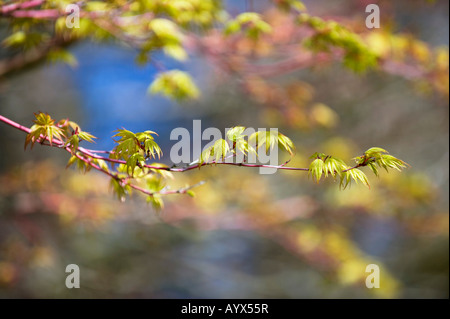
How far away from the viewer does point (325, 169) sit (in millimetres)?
1086

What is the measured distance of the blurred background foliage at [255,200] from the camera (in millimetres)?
2916

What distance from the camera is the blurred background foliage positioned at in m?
2.92

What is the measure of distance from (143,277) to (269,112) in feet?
10.0

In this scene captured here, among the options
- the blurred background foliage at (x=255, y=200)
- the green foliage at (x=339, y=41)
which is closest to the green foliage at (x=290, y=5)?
the green foliage at (x=339, y=41)

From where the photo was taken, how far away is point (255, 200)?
327 centimetres

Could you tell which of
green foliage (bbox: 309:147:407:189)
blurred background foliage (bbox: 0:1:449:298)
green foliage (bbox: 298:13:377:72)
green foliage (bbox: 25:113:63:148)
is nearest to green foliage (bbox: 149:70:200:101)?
blurred background foliage (bbox: 0:1:449:298)

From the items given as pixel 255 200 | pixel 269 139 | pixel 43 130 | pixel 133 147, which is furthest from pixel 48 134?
pixel 255 200

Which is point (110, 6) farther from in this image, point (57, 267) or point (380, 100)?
point (380, 100)

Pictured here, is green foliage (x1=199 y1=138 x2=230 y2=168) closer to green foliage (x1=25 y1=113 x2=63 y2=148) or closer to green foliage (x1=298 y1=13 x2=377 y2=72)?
green foliage (x1=25 y1=113 x2=63 y2=148)

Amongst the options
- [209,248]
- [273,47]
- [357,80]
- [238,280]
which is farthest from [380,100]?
[209,248]

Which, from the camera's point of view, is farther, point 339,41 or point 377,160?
point 339,41

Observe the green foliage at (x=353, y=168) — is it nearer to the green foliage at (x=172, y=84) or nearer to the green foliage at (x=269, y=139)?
the green foliage at (x=269, y=139)

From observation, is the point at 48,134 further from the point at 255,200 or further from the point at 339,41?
the point at 255,200

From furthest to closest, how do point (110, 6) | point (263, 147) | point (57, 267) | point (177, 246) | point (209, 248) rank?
point (209, 248), point (177, 246), point (57, 267), point (110, 6), point (263, 147)
